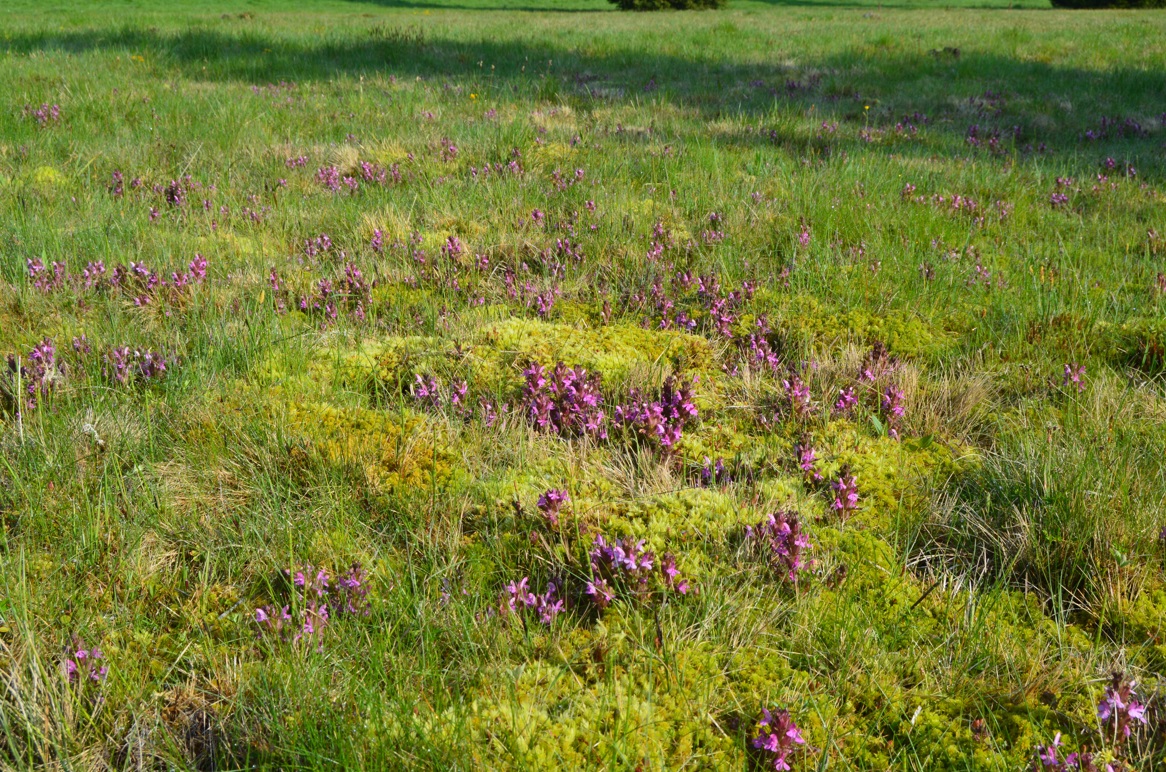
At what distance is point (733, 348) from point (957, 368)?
115 cm

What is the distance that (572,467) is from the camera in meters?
3.13

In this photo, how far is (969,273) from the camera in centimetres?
496

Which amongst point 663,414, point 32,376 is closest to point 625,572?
point 663,414

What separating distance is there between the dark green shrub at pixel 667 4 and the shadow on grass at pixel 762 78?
30.3 m

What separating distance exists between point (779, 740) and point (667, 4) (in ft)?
164

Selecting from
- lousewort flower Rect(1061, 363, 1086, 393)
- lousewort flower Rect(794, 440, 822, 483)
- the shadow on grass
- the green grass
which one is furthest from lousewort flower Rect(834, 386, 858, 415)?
the shadow on grass

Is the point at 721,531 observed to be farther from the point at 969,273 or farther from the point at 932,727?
the point at 969,273

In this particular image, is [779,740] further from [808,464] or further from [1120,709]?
[808,464]

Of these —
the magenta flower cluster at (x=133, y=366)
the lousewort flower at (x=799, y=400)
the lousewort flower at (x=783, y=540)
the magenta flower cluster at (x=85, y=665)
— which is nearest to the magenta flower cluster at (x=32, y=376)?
the magenta flower cluster at (x=133, y=366)

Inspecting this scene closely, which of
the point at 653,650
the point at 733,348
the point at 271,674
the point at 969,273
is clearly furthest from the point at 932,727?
the point at 969,273

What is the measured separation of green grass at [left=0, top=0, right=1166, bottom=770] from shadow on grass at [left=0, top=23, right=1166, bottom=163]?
2264 mm

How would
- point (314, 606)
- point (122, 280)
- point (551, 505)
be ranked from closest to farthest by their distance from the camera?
point (314, 606) → point (551, 505) → point (122, 280)

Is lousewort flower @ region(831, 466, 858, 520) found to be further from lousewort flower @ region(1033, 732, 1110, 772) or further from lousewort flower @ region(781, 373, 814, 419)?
lousewort flower @ region(1033, 732, 1110, 772)

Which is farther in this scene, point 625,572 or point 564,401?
point 564,401
